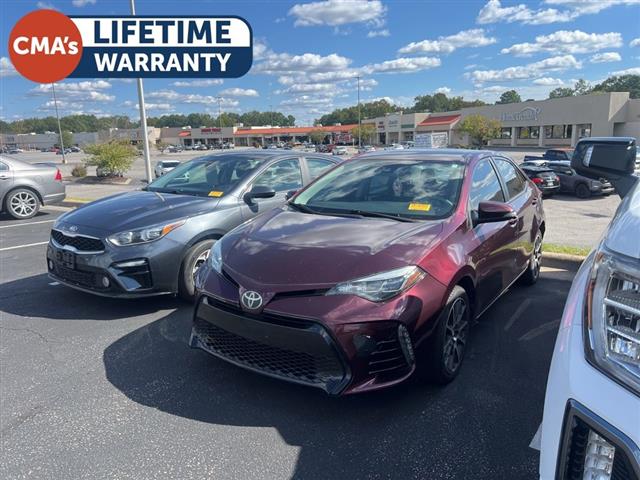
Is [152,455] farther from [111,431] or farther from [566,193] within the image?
[566,193]

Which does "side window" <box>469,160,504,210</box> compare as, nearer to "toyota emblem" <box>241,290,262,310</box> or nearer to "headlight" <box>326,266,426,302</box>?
"headlight" <box>326,266,426,302</box>

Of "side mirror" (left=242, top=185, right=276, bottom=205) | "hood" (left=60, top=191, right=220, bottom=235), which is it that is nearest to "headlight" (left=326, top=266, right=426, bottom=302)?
"side mirror" (left=242, top=185, right=276, bottom=205)

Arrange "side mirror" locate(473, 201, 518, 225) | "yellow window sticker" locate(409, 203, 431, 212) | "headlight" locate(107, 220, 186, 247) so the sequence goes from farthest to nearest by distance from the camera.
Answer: "headlight" locate(107, 220, 186, 247)
"yellow window sticker" locate(409, 203, 431, 212)
"side mirror" locate(473, 201, 518, 225)

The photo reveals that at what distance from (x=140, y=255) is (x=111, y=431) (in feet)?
6.17

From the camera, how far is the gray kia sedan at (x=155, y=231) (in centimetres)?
429

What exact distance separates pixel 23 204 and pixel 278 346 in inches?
404

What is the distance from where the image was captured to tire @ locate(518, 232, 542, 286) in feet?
17.3

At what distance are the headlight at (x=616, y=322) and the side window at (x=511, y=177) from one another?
3390 mm

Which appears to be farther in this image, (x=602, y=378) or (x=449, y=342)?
(x=449, y=342)

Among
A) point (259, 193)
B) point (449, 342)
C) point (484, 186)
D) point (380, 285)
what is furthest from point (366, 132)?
point (380, 285)

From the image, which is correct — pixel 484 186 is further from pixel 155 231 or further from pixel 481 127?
pixel 481 127

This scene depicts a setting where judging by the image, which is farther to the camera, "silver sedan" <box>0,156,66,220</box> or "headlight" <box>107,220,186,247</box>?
"silver sedan" <box>0,156,66,220</box>

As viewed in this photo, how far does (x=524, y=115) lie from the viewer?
207 feet

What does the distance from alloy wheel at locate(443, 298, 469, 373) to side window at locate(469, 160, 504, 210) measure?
0.87 m
